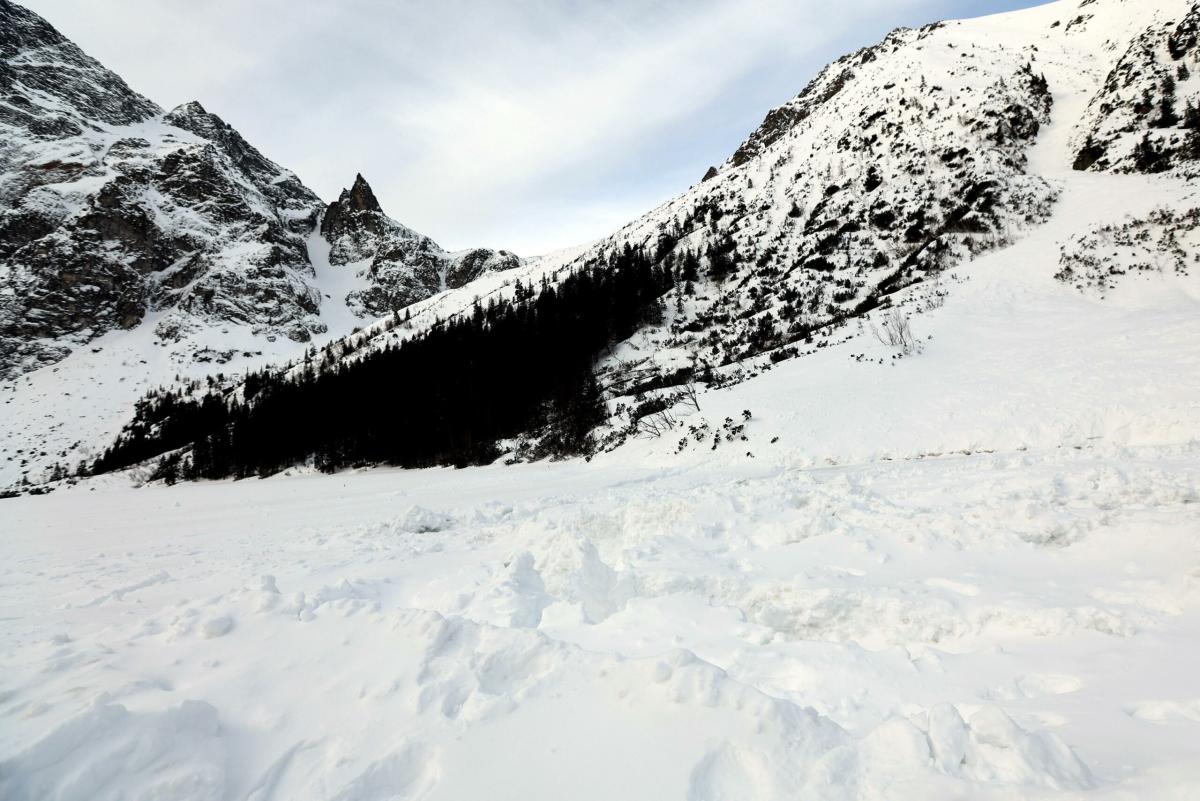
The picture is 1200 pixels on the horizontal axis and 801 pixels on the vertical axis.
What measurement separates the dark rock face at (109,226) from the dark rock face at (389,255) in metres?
14.8

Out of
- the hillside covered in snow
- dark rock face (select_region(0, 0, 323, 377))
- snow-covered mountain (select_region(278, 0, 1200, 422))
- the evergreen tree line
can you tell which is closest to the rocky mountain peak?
dark rock face (select_region(0, 0, 323, 377))

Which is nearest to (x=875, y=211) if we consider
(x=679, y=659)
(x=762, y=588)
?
(x=762, y=588)

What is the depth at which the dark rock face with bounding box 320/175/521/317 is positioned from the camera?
145m

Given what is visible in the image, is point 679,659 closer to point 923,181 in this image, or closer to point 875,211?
point 875,211

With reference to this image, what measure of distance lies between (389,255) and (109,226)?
201 feet

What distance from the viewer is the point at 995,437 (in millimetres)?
10352

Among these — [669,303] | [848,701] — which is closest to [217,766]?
[848,701]

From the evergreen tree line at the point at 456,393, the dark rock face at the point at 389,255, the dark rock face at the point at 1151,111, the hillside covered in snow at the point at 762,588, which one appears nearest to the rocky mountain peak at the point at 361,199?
the dark rock face at the point at 389,255

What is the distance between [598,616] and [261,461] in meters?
51.6

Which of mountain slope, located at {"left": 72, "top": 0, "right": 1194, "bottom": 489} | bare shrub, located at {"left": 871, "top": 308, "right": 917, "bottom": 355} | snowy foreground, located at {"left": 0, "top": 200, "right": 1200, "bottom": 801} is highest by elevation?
mountain slope, located at {"left": 72, "top": 0, "right": 1194, "bottom": 489}

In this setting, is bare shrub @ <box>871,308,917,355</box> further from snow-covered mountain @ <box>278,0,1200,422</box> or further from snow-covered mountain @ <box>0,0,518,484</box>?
snow-covered mountain @ <box>0,0,518,484</box>

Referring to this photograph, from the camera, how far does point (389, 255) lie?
151875mm

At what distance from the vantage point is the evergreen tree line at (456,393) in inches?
1373

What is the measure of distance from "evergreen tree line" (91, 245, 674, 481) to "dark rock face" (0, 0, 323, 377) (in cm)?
7005
